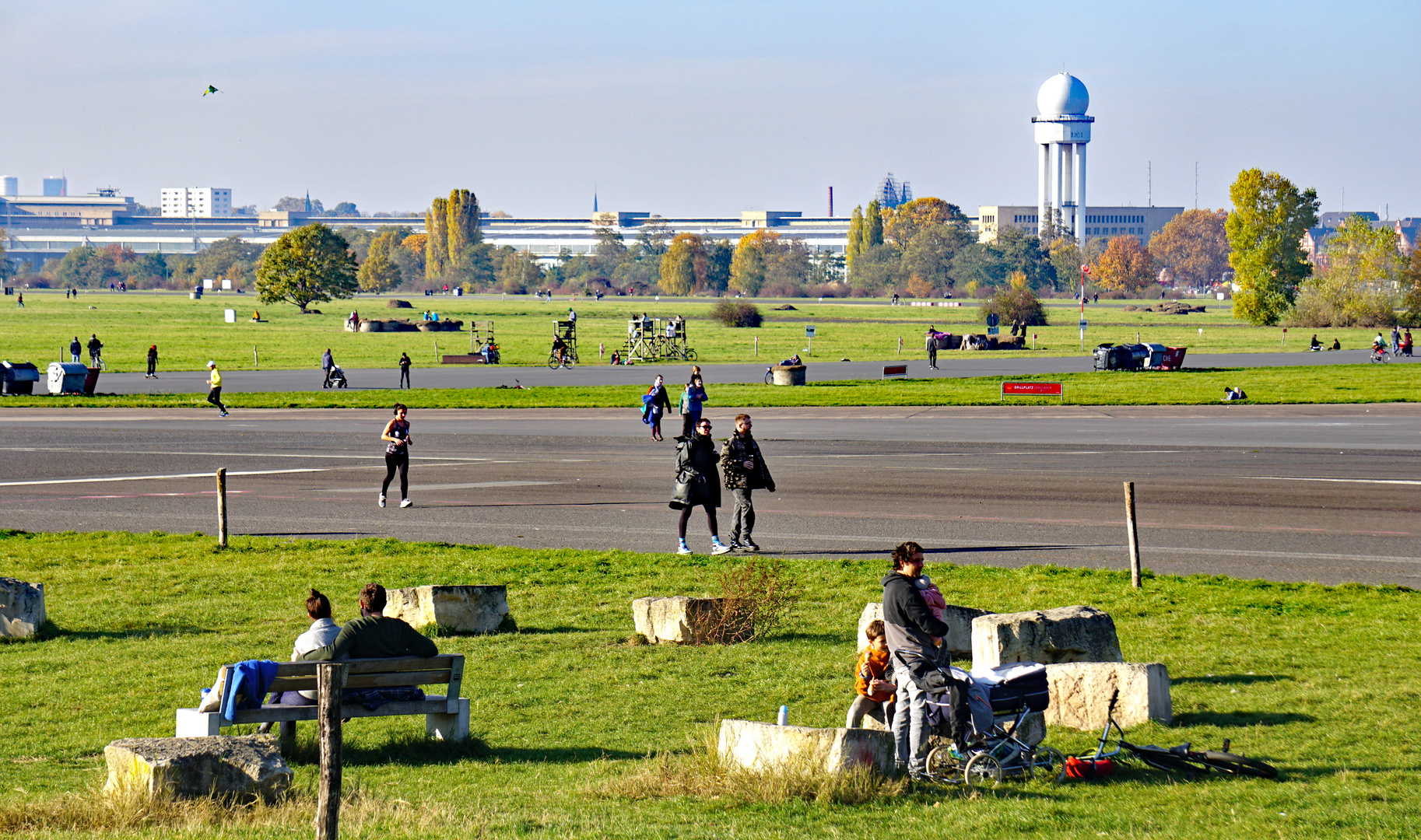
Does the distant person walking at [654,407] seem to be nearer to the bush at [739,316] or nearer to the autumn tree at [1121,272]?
the bush at [739,316]

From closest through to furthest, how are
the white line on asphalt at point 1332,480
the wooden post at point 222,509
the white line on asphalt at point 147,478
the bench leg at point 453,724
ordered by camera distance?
the bench leg at point 453,724
the wooden post at point 222,509
the white line on asphalt at point 1332,480
the white line on asphalt at point 147,478

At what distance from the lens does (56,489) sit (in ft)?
80.3

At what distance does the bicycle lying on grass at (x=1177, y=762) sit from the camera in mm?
8094

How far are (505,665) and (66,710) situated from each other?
348 cm

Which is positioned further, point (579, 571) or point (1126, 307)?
point (1126, 307)

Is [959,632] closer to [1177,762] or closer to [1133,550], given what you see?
[1177,762]

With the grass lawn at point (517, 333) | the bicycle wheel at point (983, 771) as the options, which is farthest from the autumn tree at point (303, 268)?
the bicycle wheel at point (983, 771)

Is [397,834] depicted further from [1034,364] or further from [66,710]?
[1034,364]

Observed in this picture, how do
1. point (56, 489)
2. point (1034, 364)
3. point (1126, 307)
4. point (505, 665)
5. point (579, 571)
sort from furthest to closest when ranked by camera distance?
point (1126, 307)
point (1034, 364)
point (56, 489)
point (579, 571)
point (505, 665)

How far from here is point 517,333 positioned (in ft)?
310

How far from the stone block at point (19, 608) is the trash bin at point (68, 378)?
35651 mm

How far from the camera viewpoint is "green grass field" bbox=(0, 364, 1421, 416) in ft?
140

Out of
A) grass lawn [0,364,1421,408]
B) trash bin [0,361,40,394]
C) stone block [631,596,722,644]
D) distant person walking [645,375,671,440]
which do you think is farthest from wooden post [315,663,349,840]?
trash bin [0,361,40,394]

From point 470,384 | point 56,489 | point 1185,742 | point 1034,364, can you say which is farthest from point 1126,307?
point 1185,742
